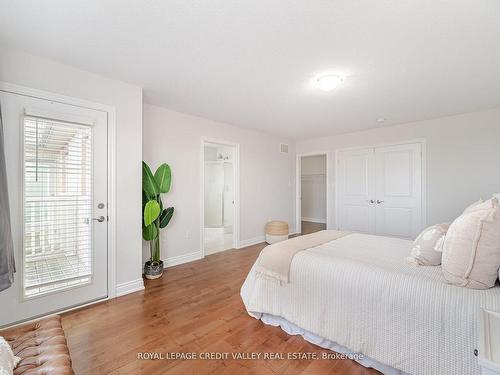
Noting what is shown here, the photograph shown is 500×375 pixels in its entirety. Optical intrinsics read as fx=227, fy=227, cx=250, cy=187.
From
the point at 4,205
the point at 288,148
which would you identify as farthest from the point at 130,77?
the point at 288,148

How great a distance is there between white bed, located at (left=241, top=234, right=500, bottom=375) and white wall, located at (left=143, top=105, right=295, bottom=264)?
189cm

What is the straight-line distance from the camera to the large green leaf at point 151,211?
9.16 ft

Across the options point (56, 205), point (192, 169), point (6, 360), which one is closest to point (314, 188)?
point (192, 169)

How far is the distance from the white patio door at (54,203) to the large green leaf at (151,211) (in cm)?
44

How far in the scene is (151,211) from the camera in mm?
2818

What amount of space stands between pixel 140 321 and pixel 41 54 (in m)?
2.58

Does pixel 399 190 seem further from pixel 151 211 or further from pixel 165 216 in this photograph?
pixel 151 211

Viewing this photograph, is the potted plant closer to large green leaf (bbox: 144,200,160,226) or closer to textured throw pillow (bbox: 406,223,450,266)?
large green leaf (bbox: 144,200,160,226)

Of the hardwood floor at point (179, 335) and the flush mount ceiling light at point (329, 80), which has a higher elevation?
the flush mount ceiling light at point (329, 80)

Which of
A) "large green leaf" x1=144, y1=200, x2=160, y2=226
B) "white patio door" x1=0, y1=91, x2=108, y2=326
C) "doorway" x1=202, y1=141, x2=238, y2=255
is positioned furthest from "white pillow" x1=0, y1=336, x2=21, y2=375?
"doorway" x1=202, y1=141, x2=238, y2=255

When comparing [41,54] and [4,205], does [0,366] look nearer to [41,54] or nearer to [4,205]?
[4,205]

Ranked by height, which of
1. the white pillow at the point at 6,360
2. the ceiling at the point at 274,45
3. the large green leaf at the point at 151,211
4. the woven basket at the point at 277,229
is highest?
the ceiling at the point at 274,45

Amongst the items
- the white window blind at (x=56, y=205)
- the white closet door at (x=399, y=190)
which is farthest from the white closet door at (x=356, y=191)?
the white window blind at (x=56, y=205)

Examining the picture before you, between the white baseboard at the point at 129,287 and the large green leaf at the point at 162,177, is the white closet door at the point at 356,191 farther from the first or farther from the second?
the white baseboard at the point at 129,287
